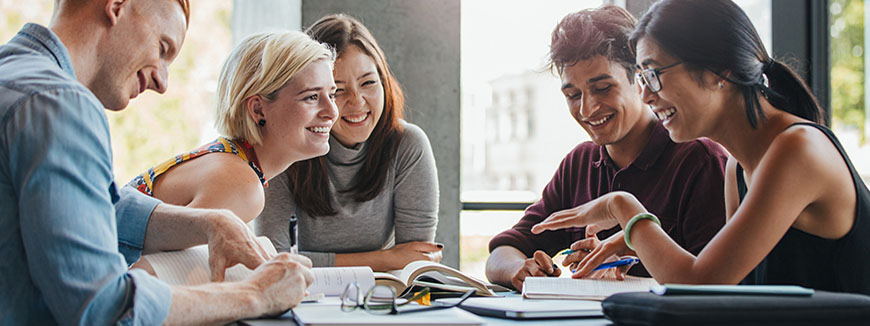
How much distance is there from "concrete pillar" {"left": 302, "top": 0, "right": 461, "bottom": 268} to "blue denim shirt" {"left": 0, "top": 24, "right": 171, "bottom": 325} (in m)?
2.67

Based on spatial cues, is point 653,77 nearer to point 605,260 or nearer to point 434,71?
point 605,260

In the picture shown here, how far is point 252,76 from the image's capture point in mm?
2006

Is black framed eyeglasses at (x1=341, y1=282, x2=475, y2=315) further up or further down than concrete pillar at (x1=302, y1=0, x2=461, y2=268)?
further down

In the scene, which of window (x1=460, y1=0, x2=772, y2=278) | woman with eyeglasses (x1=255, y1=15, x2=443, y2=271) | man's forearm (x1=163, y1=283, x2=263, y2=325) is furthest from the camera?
window (x1=460, y1=0, x2=772, y2=278)

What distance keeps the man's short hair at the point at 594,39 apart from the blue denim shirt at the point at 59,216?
4.91ft

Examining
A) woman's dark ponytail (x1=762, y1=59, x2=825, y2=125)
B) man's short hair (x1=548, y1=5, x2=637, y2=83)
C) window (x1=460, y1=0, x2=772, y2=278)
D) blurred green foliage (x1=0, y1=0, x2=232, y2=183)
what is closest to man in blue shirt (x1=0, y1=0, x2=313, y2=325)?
woman's dark ponytail (x1=762, y1=59, x2=825, y2=125)

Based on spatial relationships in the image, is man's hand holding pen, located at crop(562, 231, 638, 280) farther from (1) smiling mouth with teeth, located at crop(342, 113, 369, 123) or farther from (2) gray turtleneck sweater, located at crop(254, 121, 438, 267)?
(1) smiling mouth with teeth, located at crop(342, 113, 369, 123)

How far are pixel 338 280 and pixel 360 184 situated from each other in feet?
3.58

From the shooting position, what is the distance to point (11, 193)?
96 cm

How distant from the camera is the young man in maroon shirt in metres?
1.95

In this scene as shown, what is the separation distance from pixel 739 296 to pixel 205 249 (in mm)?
1006

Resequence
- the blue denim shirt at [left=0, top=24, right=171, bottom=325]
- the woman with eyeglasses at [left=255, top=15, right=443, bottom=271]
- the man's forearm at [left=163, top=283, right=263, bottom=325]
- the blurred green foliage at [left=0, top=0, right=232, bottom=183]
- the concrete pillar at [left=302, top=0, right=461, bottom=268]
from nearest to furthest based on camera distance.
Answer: the blue denim shirt at [left=0, top=24, right=171, bottom=325] → the man's forearm at [left=163, top=283, right=263, bottom=325] → the woman with eyeglasses at [left=255, top=15, right=443, bottom=271] → the concrete pillar at [left=302, top=0, right=461, bottom=268] → the blurred green foliage at [left=0, top=0, right=232, bottom=183]

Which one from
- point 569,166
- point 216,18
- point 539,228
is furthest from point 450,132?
point 216,18

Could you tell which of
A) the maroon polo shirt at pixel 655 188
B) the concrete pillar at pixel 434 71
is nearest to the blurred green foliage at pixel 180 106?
the concrete pillar at pixel 434 71
